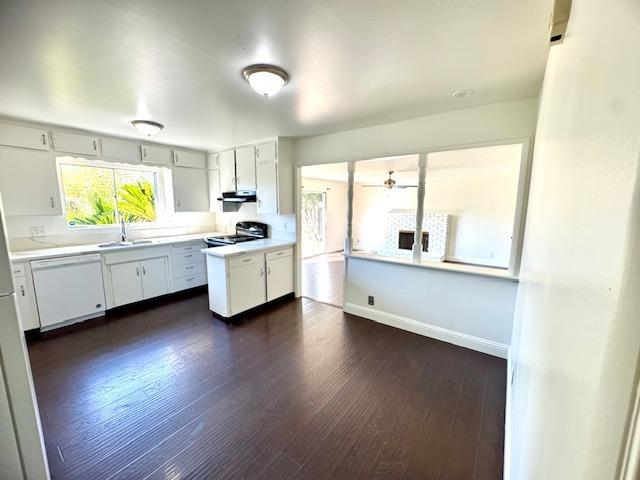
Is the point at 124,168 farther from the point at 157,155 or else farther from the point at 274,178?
the point at 274,178

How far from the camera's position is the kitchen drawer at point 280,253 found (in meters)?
3.73

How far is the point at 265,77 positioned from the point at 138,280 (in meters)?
3.41

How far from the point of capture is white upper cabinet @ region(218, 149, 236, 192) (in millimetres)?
4336

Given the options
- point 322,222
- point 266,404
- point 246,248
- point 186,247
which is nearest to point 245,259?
point 246,248

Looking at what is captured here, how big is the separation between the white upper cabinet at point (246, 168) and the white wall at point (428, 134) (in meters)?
0.81

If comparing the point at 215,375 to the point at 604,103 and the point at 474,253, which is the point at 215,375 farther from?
the point at 474,253

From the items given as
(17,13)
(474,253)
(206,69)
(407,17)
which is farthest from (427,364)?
(474,253)

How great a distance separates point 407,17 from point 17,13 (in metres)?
1.93

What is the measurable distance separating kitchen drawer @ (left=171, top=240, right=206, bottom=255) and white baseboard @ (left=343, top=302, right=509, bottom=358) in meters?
2.72

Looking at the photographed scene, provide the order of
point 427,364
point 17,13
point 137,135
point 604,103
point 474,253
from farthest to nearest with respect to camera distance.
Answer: point 474,253 → point 137,135 → point 427,364 → point 17,13 → point 604,103

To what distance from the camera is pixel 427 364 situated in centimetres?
245

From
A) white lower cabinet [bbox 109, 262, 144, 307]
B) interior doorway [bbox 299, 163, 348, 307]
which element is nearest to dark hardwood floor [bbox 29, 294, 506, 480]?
white lower cabinet [bbox 109, 262, 144, 307]

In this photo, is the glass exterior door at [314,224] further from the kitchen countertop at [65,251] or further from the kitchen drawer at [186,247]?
the kitchen countertop at [65,251]

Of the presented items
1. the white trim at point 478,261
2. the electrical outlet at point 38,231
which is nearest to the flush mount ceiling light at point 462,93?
the electrical outlet at point 38,231
